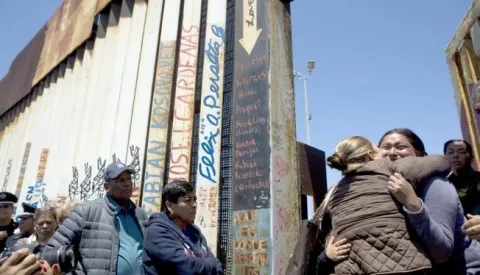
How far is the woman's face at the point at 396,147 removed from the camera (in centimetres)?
165

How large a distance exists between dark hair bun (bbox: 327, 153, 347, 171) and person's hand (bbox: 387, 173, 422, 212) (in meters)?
0.27

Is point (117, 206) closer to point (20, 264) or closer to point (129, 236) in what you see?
point (129, 236)

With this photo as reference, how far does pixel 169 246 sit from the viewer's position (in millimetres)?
2145

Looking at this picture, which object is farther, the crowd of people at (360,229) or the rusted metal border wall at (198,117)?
the rusted metal border wall at (198,117)

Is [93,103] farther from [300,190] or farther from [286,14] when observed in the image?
[300,190]

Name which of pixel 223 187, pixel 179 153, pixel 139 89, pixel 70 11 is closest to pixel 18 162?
pixel 70 11

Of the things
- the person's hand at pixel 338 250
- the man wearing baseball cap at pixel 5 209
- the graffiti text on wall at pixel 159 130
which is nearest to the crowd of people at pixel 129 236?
the person's hand at pixel 338 250

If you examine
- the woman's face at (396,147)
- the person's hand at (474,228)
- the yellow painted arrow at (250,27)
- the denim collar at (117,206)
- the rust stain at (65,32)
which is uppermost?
the rust stain at (65,32)

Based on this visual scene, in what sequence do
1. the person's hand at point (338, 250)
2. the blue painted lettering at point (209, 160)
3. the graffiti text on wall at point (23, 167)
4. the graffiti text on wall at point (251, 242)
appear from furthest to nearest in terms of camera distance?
the graffiti text on wall at point (23, 167), the blue painted lettering at point (209, 160), the graffiti text on wall at point (251, 242), the person's hand at point (338, 250)

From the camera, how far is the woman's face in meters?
1.65

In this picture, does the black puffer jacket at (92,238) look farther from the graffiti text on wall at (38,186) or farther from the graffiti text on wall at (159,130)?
the graffiti text on wall at (38,186)

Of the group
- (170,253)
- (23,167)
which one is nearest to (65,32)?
(23,167)

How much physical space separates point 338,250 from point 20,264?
1.24 meters

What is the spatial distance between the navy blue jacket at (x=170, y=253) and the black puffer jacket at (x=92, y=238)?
1.17 ft
